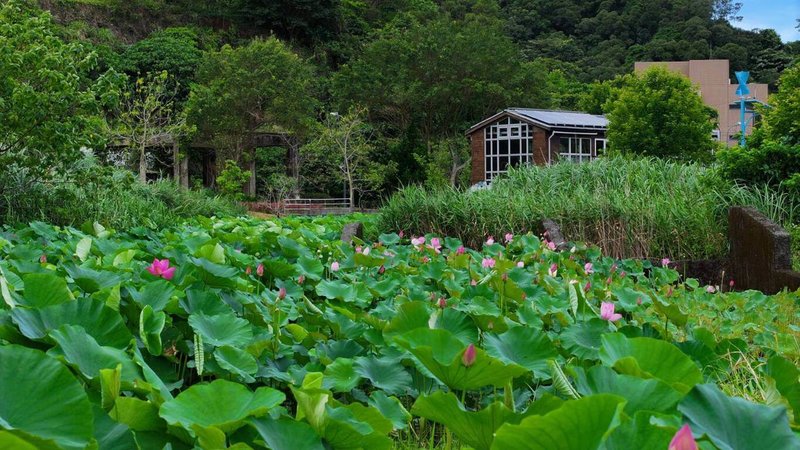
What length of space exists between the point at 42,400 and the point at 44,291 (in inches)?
30.9

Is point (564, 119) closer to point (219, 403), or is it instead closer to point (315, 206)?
point (315, 206)

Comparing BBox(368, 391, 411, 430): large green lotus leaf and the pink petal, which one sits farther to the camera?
the pink petal

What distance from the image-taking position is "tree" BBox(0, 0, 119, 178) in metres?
8.52

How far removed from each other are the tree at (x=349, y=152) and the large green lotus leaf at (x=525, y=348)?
26.2m

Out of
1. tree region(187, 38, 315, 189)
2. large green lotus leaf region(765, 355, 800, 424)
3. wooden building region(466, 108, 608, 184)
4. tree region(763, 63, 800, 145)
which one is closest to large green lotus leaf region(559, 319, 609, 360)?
large green lotus leaf region(765, 355, 800, 424)

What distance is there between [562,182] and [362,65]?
83.3 ft

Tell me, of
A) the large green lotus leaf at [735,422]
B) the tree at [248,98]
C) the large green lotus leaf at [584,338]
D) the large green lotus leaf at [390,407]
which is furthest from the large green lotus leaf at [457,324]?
the tree at [248,98]

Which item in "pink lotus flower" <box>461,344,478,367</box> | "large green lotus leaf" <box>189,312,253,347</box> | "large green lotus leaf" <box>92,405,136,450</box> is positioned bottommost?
"large green lotus leaf" <box>189,312,253,347</box>

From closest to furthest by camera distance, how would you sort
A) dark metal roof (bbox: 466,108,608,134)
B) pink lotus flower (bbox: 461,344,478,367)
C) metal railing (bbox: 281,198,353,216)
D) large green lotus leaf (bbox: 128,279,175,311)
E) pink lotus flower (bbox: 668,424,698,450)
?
pink lotus flower (bbox: 668,424,698,450), pink lotus flower (bbox: 461,344,478,367), large green lotus leaf (bbox: 128,279,175,311), dark metal roof (bbox: 466,108,608,134), metal railing (bbox: 281,198,353,216)

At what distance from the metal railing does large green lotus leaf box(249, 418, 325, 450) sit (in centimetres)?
2399

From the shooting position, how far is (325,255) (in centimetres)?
420

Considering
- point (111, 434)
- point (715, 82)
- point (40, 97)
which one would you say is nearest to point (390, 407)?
point (111, 434)

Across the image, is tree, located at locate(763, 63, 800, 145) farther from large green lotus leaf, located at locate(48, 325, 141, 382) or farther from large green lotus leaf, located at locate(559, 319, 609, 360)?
large green lotus leaf, located at locate(48, 325, 141, 382)

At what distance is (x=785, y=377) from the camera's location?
1279 millimetres
